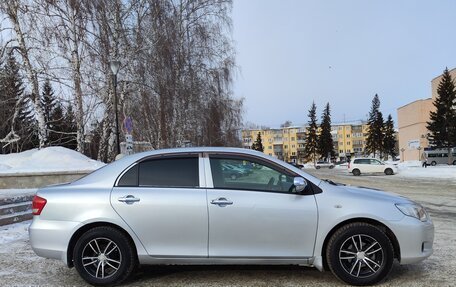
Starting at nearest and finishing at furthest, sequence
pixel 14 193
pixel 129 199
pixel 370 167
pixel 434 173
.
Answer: pixel 129 199 < pixel 14 193 < pixel 434 173 < pixel 370 167

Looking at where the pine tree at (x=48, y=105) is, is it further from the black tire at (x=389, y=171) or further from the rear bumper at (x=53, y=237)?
the black tire at (x=389, y=171)

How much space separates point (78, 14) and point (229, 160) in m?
17.8

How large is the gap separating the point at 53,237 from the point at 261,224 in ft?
7.76

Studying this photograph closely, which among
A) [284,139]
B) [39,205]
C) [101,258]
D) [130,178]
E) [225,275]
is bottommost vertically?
[225,275]

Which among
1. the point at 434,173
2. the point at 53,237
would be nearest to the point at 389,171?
the point at 434,173

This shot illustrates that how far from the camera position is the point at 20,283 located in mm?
5352

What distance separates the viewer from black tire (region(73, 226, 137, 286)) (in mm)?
5113

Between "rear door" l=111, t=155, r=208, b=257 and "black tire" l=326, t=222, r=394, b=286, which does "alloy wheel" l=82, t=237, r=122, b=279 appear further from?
"black tire" l=326, t=222, r=394, b=286

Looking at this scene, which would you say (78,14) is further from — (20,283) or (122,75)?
(20,283)

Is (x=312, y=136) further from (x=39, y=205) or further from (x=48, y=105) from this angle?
(x=39, y=205)

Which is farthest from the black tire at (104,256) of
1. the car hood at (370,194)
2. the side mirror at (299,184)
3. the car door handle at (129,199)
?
the car hood at (370,194)

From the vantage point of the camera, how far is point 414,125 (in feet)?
275

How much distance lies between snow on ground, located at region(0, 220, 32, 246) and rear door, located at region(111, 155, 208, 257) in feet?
12.9

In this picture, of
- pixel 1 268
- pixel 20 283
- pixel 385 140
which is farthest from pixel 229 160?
pixel 385 140
